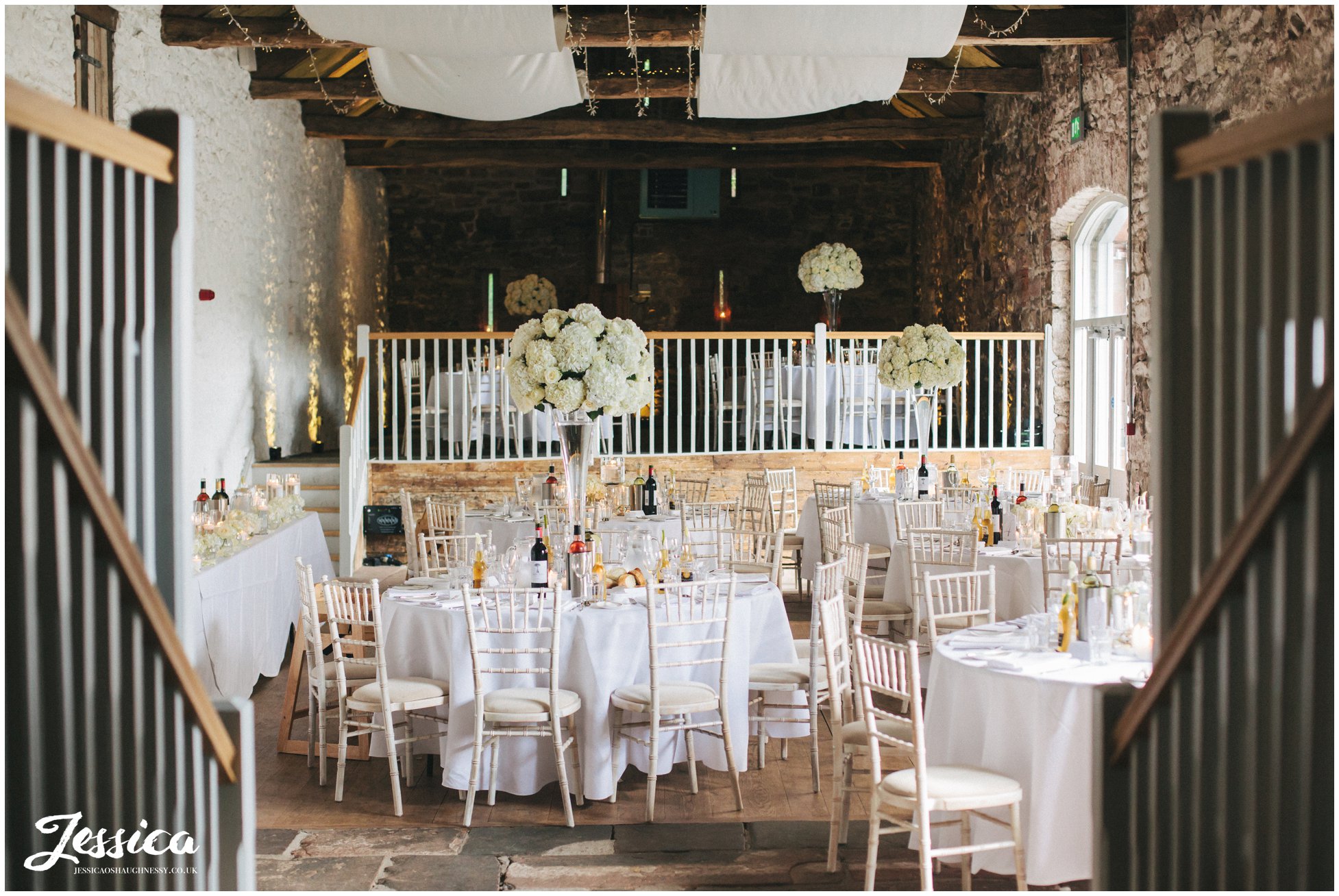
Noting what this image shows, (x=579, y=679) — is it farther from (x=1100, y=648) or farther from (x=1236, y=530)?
(x=1236, y=530)

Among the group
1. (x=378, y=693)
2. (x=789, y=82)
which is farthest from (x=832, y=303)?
(x=378, y=693)

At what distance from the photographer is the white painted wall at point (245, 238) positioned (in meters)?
7.51

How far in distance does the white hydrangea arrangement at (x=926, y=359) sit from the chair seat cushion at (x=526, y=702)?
5025 mm

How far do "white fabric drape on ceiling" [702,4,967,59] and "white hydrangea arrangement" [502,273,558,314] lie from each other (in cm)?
787

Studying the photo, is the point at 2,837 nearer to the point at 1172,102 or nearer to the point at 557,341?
the point at 557,341

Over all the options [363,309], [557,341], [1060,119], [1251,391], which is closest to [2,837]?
[1251,391]

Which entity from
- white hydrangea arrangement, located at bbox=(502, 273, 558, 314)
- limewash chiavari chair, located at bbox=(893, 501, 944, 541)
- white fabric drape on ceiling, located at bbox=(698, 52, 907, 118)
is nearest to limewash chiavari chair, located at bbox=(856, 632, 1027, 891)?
limewash chiavari chair, located at bbox=(893, 501, 944, 541)

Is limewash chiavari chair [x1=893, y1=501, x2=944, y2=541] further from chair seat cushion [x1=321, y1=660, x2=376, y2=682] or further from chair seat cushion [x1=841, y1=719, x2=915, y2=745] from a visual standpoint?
chair seat cushion [x1=321, y1=660, x2=376, y2=682]

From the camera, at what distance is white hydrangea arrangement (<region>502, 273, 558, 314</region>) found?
14.6 meters

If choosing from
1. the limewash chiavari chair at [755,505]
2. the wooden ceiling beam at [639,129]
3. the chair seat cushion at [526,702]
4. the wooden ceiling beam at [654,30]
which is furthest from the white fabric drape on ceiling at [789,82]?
the chair seat cushion at [526,702]

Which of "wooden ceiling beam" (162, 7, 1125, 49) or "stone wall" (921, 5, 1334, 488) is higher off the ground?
"wooden ceiling beam" (162, 7, 1125, 49)

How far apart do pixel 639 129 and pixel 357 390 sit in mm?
4249

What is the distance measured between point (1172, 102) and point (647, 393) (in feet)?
14.5

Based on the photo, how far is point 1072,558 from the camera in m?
5.90
